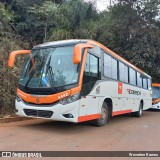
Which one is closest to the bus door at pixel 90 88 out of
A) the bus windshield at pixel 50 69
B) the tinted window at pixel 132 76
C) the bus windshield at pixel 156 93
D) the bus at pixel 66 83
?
the bus at pixel 66 83

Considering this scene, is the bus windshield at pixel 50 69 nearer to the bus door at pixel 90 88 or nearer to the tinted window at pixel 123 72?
the bus door at pixel 90 88

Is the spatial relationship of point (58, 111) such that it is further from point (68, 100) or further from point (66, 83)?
point (66, 83)

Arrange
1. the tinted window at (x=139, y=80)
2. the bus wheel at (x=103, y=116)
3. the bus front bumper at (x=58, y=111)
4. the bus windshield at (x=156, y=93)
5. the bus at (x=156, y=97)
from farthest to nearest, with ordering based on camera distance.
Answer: the bus windshield at (x=156, y=93), the bus at (x=156, y=97), the tinted window at (x=139, y=80), the bus wheel at (x=103, y=116), the bus front bumper at (x=58, y=111)

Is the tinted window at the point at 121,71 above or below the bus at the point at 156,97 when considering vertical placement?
above

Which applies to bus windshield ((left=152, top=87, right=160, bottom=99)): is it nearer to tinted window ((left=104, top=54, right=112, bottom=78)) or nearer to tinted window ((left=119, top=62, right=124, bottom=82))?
tinted window ((left=119, top=62, right=124, bottom=82))

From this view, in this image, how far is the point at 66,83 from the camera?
807cm

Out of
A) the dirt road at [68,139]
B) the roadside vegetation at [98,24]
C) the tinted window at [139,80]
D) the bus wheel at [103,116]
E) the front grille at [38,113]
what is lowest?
the dirt road at [68,139]

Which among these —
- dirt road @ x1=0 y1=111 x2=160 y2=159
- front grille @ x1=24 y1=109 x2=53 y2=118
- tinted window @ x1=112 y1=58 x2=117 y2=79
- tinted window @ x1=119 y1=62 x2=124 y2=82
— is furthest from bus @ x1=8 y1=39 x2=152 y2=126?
tinted window @ x1=119 y1=62 x2=124 y2=82

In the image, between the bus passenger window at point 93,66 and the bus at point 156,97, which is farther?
the bus at point 156,97

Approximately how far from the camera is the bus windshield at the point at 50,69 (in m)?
8.22

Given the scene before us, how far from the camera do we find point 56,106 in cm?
790

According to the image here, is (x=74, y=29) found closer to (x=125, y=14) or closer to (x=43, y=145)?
(x=125, y=14)

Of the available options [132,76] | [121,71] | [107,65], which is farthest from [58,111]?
[132,76]

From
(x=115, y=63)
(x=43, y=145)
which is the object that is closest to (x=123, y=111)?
(x=115, y=63)
